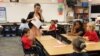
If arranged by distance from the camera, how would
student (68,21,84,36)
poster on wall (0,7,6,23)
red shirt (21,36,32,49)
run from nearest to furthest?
red shirt (21,36,32,49), student (68,21,84,36), poster on wall (0,7,6,23)

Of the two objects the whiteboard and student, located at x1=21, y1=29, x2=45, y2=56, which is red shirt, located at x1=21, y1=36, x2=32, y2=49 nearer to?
student, located at x1=21, y1=29, x2=45, y2=56

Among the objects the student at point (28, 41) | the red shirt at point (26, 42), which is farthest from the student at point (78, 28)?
the red shirt at point (26, 42)

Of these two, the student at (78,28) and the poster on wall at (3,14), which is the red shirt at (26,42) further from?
the poster on wall at (3,14)

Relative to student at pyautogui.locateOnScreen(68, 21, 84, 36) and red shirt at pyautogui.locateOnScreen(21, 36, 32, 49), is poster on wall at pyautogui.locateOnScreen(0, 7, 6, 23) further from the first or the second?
red shirt at pyautogui.locateOnScreen(21, 36, 32, 49)

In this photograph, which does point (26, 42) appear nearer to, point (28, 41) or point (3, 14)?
point (28, 41)

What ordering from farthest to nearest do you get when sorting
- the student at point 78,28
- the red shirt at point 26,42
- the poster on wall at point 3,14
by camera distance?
the poster on wall at point 3,14
the student at point 78,28
the red shirt at point 26,42

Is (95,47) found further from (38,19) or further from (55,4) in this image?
(55,4)

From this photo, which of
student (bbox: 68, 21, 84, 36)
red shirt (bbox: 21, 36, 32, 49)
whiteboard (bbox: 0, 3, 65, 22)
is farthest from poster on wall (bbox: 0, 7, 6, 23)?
red shirt (bbox: 21, 36, 32, 49)

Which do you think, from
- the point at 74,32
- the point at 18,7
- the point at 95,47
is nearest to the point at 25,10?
the point at 18,7

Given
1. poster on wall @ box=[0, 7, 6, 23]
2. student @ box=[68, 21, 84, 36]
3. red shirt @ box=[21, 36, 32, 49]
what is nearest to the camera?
red shirt @ box=[21, 36, 32, 49]

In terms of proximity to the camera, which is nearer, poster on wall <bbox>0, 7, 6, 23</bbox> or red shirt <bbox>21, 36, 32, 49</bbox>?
red shirt <bbox>21, 36, 32, 49</bbox>

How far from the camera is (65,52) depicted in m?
3.64

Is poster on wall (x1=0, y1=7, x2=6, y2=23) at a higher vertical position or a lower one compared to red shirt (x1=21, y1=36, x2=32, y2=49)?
higher

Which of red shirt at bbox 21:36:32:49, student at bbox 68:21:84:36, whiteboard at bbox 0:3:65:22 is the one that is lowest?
red shirt at bbox 21:36:32:49
